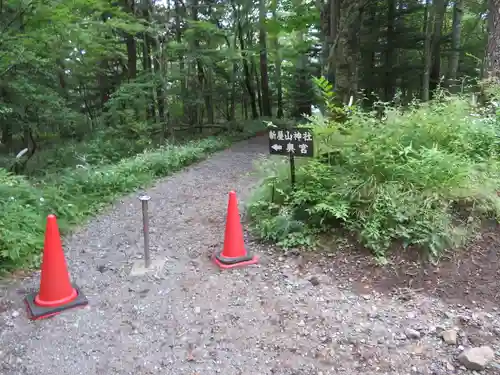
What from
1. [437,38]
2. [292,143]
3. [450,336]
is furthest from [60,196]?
[437,38]

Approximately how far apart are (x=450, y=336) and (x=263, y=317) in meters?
Result: 1.43

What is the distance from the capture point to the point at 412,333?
9.29 feet

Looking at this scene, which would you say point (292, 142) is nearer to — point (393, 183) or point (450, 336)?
point (393, 183)

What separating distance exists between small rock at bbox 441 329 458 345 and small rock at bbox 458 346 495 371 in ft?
0.42

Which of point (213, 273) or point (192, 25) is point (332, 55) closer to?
point (192, 25)

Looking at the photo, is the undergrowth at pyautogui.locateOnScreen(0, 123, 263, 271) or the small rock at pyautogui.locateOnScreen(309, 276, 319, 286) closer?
the small rock at pyautogui.locateOnScreen(309, 276, 319, 286)

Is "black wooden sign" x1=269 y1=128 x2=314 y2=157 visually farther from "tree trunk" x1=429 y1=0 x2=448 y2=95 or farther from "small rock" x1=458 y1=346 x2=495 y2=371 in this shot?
"tree trunk" x1=429 y1=0 x2=448 y2=95

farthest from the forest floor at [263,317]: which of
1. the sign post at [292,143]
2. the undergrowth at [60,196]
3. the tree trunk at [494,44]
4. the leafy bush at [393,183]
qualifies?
the tree trunk at [494,44]

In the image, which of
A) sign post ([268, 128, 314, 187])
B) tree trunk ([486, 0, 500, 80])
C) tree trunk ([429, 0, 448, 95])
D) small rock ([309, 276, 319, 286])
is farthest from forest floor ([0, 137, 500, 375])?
tree trunk ([429, 0, 448, 95])

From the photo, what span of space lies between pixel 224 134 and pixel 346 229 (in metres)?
11.7

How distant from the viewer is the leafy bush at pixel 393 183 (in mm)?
3803

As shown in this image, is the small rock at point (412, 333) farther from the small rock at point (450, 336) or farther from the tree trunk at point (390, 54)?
the tree trunk at point (390, 54)

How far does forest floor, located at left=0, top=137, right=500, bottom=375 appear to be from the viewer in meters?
2.65

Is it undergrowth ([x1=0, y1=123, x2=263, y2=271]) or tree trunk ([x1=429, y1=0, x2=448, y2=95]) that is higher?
tree trunk ([x1=429, y1=0, x2=448, y2=95])
